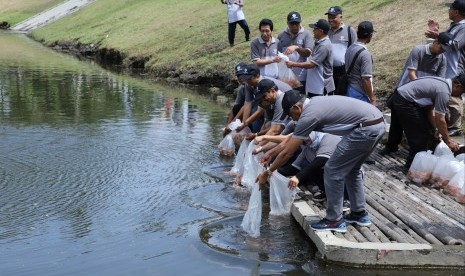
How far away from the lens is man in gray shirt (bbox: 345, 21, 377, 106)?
33.6 ft

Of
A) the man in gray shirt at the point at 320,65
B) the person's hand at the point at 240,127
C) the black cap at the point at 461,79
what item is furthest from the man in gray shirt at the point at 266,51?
the black cap at the point at 461,79

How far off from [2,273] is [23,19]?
51404 millimetres

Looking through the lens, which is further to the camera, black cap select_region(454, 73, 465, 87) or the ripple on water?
black cap select_region(454, 73, 465, 87)

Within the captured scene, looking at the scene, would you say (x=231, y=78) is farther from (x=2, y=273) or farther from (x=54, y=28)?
(x=54, y=28)

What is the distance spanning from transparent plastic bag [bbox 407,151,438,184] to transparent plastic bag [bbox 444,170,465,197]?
1.61 ft

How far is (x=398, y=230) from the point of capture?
775 cm

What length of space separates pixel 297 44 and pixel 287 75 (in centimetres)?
60

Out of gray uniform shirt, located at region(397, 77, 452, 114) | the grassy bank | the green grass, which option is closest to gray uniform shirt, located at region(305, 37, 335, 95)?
gray uniform shirt, located at region(397, 77, 452, 114)

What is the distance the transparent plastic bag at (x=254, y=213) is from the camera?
26.7 ft

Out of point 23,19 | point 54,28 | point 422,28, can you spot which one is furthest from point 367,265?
point 23,19

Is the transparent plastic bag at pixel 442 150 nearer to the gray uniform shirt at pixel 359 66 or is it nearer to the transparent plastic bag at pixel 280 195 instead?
the gray uniform shirt at pixel 359 66

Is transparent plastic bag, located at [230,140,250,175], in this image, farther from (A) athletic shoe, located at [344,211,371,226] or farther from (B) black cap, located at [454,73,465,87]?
(B) black cap, located at [454,73,465,87]

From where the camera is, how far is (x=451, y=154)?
9.54m

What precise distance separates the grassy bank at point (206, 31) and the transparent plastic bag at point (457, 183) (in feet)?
20.7
